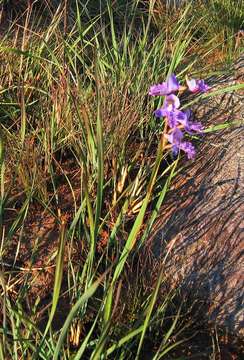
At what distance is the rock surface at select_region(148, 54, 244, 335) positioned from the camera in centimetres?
186

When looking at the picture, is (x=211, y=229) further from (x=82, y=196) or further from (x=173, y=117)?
(x=173, y=117)

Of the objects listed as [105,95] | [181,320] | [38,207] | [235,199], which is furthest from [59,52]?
[181,320]

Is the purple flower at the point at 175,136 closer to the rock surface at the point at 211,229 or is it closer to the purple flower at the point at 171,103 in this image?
the purple flower at the point at 171,103

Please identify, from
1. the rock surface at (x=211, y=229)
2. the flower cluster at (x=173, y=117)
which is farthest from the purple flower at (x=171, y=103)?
the rock surface at (x=211, y=229)

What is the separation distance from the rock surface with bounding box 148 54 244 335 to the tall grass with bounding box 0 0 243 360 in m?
0.08

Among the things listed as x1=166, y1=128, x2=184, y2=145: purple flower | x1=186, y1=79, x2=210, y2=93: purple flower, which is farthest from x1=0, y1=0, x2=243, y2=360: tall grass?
x1=186, y1=79, x2=210, y2=93: purple flower

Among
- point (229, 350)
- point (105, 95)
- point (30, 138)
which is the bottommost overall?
point (229, 350)

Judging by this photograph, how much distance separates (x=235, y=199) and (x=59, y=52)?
1.00m

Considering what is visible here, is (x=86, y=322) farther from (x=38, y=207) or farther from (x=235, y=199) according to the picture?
(x=235, y=199)

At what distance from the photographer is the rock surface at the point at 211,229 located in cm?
186

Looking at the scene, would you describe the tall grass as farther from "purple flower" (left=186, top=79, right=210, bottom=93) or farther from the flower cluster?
"purple flower" (left=186, top=79, right=210, bottom=93)

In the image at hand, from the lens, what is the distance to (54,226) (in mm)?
2053

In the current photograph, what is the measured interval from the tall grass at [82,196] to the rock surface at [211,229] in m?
0.08

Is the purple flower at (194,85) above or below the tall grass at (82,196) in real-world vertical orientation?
above
